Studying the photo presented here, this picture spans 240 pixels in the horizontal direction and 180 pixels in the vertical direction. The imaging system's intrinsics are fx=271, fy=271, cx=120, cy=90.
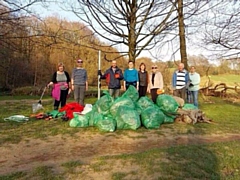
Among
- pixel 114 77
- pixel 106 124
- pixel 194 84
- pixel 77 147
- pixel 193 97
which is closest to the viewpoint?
pixel 77 147

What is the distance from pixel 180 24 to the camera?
399 inches

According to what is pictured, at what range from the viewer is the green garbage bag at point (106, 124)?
18.7ft

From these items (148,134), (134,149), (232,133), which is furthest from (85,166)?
(232,133)

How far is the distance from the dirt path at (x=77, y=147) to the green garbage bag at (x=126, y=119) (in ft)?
1.09

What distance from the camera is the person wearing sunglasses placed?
7852 mm

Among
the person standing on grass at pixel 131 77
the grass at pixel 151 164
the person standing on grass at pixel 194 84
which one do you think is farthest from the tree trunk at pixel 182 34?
the grass at pixel 151 164

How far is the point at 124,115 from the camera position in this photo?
5.84 meters

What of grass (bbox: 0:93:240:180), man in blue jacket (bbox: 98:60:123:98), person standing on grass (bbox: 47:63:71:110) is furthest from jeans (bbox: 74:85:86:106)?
grass (bbox: 0:93:240:180)

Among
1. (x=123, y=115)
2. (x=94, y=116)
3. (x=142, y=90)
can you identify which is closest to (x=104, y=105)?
(x=94, y=116)

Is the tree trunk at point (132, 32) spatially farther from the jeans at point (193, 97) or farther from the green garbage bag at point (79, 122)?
the green garbage bag at point (79, 122)

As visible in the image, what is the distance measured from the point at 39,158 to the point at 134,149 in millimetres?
1504

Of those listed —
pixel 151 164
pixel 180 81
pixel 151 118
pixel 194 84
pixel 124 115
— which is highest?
pixel 180 81

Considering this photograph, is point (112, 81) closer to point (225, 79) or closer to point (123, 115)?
point (123, 115)

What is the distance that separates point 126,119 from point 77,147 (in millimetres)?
1653
